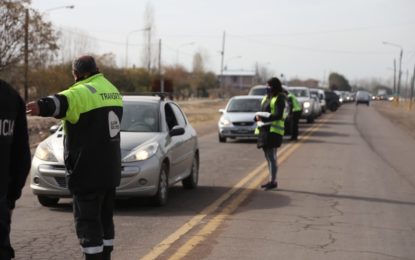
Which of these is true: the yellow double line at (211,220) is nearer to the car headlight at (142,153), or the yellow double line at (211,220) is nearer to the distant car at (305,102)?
the car headlight at (142,153)

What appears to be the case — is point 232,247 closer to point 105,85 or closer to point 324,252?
point 324,252

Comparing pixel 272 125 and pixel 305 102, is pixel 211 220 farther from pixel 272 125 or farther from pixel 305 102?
pixel 305 102

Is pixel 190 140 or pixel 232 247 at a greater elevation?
pixel 190 140

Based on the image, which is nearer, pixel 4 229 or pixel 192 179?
pixel 4 229

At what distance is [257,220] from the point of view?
29.8 ft

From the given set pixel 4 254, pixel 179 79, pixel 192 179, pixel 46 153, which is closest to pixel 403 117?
pixel 192 179

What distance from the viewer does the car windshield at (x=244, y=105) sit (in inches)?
949

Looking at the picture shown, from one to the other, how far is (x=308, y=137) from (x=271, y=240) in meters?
19.6

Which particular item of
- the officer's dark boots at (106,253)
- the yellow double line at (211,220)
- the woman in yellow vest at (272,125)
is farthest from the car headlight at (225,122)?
the officer's dark boots at (106,253)

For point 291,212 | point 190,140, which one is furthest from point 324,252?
point 190,140

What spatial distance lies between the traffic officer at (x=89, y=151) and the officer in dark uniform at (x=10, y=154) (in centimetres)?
135

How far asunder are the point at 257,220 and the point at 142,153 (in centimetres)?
180

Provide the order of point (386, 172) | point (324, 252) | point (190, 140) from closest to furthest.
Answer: point (324, 252) → point (190, 140) → point (386, 172)

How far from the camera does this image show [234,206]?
10.1 metres
